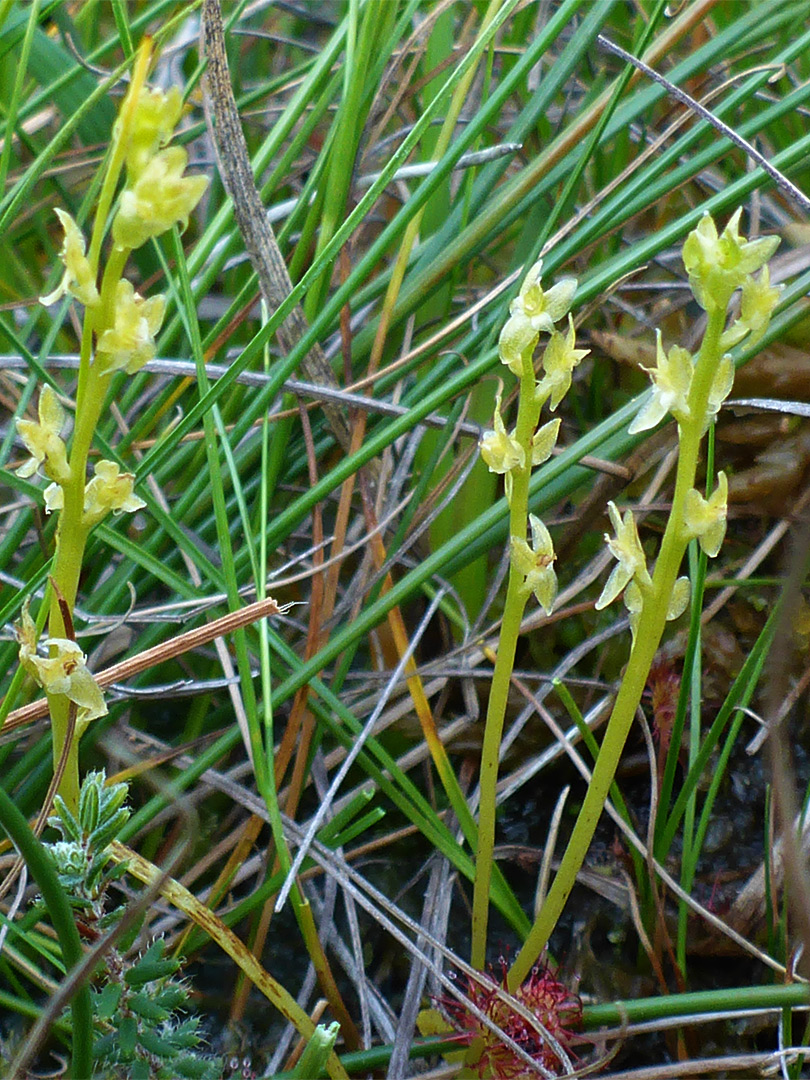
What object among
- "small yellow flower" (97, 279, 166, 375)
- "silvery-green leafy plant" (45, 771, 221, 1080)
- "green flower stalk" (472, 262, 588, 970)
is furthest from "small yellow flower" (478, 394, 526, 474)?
"silvery-green leafy plant" (45, 771, 221, 1080)

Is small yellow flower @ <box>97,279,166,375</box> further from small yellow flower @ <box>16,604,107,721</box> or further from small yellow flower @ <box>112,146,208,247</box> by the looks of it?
small yellow flower @ <box>16,604,107,721</box>

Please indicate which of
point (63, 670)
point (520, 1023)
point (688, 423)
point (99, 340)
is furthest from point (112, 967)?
point (688, 423)

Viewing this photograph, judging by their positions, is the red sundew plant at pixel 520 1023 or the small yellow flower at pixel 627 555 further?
the red sundew plant at pixel 520 1023

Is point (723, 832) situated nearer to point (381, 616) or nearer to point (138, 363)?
point (381, 616)

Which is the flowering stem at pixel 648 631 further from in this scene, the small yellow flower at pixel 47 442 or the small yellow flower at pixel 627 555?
the small yellow flower at pixel 47 442

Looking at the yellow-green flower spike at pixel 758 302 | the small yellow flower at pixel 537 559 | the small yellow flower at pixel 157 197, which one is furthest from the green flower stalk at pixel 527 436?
the small yellow flower at pixel 157 197

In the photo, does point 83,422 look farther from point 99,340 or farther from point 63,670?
point 63,670
